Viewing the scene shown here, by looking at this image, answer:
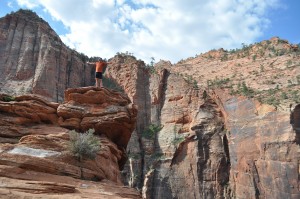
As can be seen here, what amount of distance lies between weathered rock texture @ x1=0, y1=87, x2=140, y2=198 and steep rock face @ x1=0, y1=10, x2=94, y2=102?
27.5 meters

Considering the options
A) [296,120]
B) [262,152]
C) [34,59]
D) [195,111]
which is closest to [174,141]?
[195,111]

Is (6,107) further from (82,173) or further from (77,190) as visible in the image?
(77,190)

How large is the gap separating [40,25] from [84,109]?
36.2 metres

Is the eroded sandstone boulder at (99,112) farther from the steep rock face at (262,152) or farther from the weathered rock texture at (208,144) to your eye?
the weathered rock texture at (208,144)

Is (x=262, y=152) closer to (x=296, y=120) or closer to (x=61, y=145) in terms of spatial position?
(x=296, y=120)

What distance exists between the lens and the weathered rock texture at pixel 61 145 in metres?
11.4

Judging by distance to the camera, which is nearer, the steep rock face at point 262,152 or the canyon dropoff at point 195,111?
the steep rock face at point 262,152

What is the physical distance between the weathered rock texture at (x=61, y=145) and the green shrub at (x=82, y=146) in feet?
0.67

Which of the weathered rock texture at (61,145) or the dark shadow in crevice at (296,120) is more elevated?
the dark shadow in crevice at (296,120)

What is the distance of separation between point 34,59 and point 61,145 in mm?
35290

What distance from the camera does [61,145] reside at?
1425 centimetres

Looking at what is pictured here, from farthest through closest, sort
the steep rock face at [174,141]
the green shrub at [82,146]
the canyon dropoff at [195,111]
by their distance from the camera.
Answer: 1. the steep rock face at [174,141]
2. the canyon dropoff at [195,111]
3. the green shrub at [82,146]

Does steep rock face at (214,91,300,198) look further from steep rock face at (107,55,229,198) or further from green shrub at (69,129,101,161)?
green shrub at (69,129,101,161)

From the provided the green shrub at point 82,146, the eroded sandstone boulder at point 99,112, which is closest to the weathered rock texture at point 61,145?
the eroded sandstone boulder at point 99,112
